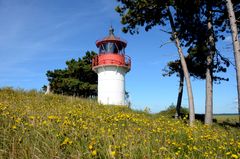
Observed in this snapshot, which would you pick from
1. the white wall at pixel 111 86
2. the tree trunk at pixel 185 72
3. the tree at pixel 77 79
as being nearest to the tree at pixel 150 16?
the tree trunk at pixel 185 72

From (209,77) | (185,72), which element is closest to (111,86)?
(185,72)

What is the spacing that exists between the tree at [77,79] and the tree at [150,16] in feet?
59.8

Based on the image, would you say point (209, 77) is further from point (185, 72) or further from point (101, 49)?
point (101, 49)

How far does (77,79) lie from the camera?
136 feet

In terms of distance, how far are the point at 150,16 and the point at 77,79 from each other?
21200 mm

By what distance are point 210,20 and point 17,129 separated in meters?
18.5

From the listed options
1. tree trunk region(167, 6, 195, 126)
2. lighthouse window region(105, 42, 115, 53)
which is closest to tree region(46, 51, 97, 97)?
lighthouse window region(105, 42, 115, 53)

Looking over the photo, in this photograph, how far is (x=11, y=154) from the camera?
4.95 m

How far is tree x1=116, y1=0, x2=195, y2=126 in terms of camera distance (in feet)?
70.3

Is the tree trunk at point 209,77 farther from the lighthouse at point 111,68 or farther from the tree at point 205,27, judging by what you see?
the lighthouse at point 111,68

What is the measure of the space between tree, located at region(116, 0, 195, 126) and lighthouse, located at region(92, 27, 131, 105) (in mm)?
5051

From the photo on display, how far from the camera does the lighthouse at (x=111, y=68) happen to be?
27.6 metres

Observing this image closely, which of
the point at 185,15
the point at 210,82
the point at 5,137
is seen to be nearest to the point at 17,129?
the point at 5,137

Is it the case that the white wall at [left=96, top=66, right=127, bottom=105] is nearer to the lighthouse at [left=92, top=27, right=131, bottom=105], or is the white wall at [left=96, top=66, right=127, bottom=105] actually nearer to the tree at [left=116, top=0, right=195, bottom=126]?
the lighthouse at [left=92, top=27, right=131, bottom=105]
